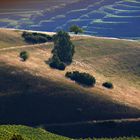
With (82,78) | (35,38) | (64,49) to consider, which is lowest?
(35,38)

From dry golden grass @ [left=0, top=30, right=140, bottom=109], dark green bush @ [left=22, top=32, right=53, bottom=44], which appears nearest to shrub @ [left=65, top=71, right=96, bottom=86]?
dry golden grass @ [left=0, top=30, right=140, bottom=109]

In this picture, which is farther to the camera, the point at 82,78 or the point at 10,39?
the point at 10,39

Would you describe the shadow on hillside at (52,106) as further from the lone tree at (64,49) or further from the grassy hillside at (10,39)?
the grassy hillside at (10,39)

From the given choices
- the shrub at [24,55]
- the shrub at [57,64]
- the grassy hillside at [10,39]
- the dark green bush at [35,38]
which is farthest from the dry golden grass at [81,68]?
the dark green bush at [35,38]

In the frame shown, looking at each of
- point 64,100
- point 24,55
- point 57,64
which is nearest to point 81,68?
point 57,64

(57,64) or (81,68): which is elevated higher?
(57,64)

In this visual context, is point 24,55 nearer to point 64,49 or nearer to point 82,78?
point 64,49

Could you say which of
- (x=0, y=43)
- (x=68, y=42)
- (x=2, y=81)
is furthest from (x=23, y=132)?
(x=0, y=43)

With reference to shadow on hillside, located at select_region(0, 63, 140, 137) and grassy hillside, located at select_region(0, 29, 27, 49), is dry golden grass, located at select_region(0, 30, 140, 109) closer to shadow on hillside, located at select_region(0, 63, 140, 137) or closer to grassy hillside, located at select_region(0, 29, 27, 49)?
grassy hillside, located at select_region(0, 29, 27, 49)
